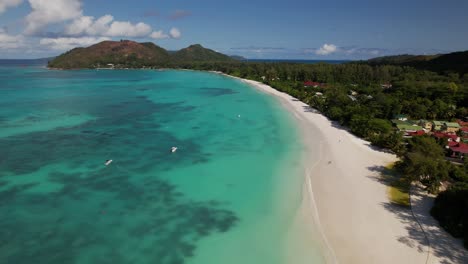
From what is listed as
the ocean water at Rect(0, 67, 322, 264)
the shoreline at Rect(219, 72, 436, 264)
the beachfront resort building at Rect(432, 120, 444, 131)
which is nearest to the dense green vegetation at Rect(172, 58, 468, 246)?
the shoreline at Rect(219, 72, 436, 264)

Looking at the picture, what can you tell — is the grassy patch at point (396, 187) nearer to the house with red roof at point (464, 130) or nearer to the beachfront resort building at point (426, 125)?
the beachfront resort building at point (426, 125)

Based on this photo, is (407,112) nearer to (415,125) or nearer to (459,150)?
(415,125)

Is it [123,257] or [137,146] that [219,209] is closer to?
[123,257]

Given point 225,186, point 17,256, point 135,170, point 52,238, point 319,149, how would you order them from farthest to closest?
point 319,149 < point 135,170 < point 225,186 < point 52,238 < point 17,256

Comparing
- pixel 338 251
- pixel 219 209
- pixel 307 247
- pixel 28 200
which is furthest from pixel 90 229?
pixel 338 251

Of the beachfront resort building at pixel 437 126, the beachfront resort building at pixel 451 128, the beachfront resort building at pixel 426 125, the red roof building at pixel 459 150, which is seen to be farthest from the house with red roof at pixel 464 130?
the red roof building at pixel 459 150

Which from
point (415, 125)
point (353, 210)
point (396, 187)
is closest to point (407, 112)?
point (415, 125)
